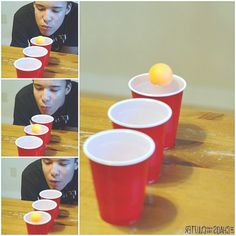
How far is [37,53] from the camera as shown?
30.6 inches

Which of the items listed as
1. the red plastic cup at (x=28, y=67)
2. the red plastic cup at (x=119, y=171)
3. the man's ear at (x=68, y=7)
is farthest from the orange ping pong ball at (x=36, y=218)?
the man's ear at (x=68, y=7)

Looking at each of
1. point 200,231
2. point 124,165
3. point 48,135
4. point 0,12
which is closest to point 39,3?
point 0,12

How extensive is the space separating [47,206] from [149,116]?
0.67ft

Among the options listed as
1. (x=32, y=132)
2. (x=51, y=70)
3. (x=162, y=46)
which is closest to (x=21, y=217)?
(x=32, y=132)

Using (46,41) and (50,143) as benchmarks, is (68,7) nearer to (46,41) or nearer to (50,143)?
(46,41)

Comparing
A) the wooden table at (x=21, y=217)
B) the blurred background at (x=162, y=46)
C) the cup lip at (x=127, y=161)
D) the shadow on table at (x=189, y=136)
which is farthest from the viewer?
the blurred background at (x=162, y=46)

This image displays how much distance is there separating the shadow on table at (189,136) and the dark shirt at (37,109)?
0.19 meters

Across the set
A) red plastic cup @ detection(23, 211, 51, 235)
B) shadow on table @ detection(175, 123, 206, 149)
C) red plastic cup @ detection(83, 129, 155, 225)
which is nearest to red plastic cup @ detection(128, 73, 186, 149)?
shadow on table @ detection(175, 123, 206, 149)

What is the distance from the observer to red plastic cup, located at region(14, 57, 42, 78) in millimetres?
766

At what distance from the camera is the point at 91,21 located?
0.97 meters

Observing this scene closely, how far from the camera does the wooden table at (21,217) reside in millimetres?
709

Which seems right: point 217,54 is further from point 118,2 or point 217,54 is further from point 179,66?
point 118,2

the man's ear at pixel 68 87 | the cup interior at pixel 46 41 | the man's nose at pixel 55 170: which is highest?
the cup interior at pixel 46 41

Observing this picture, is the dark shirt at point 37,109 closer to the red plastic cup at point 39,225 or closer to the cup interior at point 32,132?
the cup interior at point 32,132
